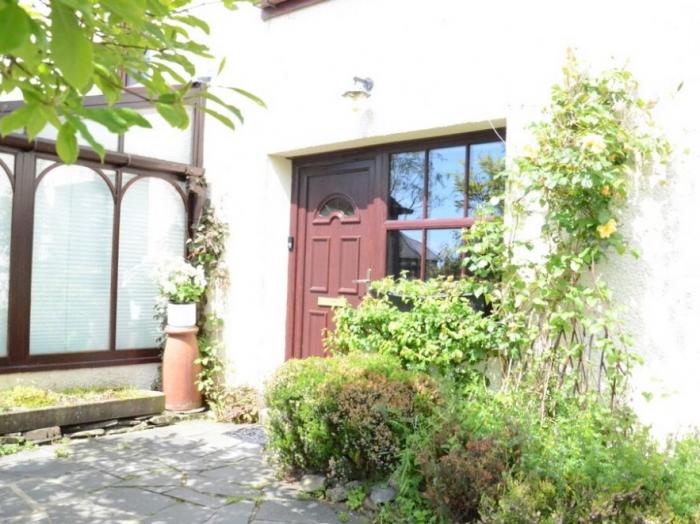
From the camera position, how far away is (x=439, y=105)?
480 cm

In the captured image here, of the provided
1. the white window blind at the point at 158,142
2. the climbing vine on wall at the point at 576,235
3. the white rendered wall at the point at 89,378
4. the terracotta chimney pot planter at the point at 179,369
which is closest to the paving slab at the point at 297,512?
the climbing vine on wall at the point at 576,235

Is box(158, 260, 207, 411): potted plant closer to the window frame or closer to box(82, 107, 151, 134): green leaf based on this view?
the window frame

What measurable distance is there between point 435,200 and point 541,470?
269 centimetres

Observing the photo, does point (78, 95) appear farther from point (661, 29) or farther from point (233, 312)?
point (233, 312)

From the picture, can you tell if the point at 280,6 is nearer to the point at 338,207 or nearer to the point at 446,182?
the point at 338,207

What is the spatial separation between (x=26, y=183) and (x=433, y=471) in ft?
14.8

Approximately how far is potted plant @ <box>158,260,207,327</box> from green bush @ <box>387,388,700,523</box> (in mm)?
3342

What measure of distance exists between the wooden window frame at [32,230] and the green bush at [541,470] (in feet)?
12.5

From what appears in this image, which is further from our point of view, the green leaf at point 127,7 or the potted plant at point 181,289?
the potted plant at point 181,289

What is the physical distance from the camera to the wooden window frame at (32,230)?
5.49m

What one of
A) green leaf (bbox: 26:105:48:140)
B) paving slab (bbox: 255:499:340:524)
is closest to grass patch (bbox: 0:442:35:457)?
paving slab (bbox: 255:499:340:524)

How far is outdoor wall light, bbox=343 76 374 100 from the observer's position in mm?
5188

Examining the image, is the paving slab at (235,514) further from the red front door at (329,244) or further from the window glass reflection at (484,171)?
the window glass reflection at (484,171)

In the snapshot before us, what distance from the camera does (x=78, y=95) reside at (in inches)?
64.5
